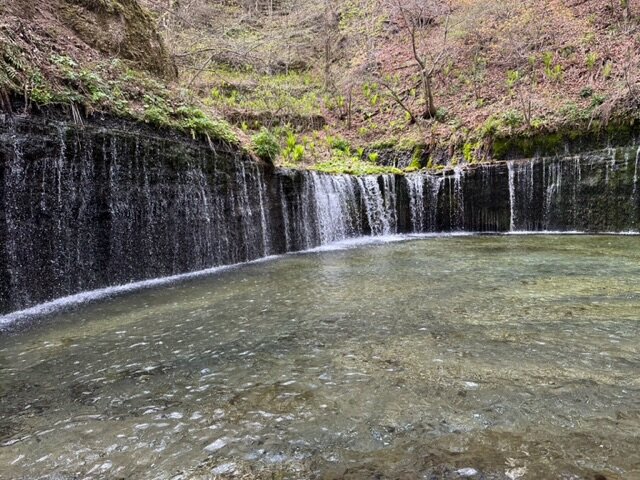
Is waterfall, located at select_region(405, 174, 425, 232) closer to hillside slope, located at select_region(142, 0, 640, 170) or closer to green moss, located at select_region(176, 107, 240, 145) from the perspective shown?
hillside slope, located at select_region(142, 0, 640, 170)

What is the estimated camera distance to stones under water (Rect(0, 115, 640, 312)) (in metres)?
5.69

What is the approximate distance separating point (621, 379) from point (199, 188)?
24.6ft

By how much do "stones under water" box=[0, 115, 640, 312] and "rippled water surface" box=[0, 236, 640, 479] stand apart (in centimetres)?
126

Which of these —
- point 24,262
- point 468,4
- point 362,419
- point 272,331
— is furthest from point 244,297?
point 468,4

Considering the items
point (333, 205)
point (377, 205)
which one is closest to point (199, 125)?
point (333, 205)

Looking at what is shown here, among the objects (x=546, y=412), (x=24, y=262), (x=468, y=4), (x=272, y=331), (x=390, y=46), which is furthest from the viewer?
(x=390, y=46)

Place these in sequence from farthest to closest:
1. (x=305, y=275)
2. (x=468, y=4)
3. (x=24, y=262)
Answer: (x=468, y=4)
(x=305, y=275)
(x=24, y=262)

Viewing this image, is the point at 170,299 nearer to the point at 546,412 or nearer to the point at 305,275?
the point at 305,275

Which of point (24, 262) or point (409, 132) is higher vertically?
point (409, 132)

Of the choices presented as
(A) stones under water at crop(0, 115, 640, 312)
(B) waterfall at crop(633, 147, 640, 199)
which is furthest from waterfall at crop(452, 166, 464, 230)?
(B) waterfall at crop(633, 147, 640, 199)

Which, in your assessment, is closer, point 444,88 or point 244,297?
point 244,297

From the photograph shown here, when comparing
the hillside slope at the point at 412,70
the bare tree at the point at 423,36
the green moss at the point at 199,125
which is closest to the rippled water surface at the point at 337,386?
the green moss at the point at 199,125

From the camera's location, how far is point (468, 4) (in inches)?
787

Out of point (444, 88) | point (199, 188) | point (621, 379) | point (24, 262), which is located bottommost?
point (621, 379)
